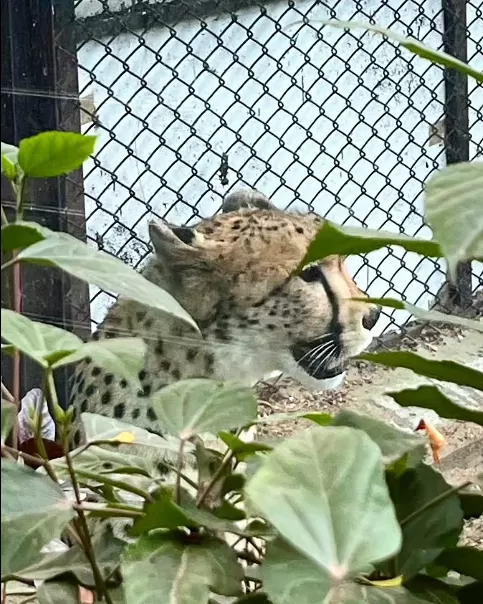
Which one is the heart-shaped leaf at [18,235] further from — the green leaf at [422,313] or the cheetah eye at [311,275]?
the cheetah eye at [311,275]

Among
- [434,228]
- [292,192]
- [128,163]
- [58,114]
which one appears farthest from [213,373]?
[434,228]

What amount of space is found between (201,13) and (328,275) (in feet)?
1.68

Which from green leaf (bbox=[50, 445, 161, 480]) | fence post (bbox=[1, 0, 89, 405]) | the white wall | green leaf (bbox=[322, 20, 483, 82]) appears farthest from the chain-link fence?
green leaf (bbox=[322, 20, 483, 82])

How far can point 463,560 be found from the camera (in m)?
0.55

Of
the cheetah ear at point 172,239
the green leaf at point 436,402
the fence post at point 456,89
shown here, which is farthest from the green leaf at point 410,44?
the fence post at point 456,89

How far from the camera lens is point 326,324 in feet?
4.78

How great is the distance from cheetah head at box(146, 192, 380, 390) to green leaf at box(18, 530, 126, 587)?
679mm

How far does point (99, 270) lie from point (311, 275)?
98cm

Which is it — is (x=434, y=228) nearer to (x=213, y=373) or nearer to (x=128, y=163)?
(x=213, y=373)

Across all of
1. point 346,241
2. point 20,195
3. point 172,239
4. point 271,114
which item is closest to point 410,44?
point 346,241

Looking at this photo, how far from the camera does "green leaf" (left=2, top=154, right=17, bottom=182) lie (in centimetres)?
51

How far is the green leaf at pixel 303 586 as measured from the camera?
17.9 inches

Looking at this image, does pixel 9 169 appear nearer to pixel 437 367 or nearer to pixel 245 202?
pixel 437 367

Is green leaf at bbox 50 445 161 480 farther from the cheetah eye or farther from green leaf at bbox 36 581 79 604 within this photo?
the cheetah eye
